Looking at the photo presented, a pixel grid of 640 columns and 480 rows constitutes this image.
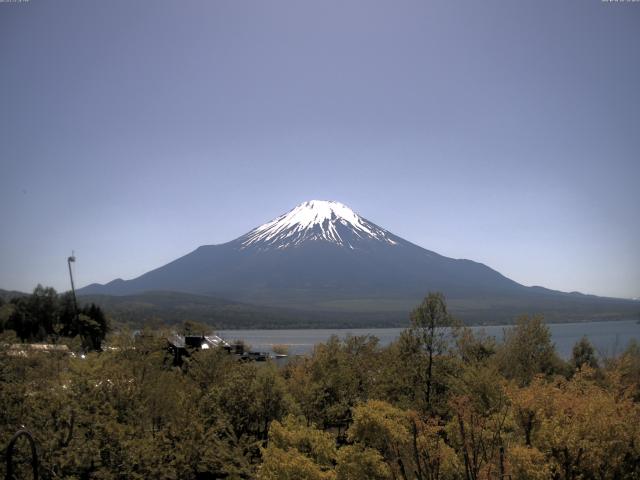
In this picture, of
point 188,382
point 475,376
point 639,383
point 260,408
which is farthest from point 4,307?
point 639,383

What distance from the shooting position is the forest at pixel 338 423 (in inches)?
481

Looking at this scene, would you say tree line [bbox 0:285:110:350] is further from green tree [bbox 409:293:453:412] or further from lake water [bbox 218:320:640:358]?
green tree [bbox 409:293:453:412]

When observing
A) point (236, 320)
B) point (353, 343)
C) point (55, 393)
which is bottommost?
point (236, 320)

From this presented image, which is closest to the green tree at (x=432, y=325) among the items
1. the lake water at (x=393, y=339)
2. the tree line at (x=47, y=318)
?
the tree line at (x=47, y=318)

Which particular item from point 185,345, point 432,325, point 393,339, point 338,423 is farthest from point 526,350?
point 393,339

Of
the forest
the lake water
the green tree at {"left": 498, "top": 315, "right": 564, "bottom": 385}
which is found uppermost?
the forest

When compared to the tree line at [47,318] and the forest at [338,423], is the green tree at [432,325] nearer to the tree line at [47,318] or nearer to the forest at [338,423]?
the forest at [338,423]

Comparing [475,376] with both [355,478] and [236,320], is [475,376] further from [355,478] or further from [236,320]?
[236,320]

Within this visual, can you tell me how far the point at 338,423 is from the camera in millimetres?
26625

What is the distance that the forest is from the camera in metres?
12.2

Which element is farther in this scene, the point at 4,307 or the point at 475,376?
the point at 4,307

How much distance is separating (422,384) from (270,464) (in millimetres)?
12104

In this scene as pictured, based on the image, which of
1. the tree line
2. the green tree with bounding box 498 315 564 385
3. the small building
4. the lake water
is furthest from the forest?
the lake water

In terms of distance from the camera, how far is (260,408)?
21922 millimetres
